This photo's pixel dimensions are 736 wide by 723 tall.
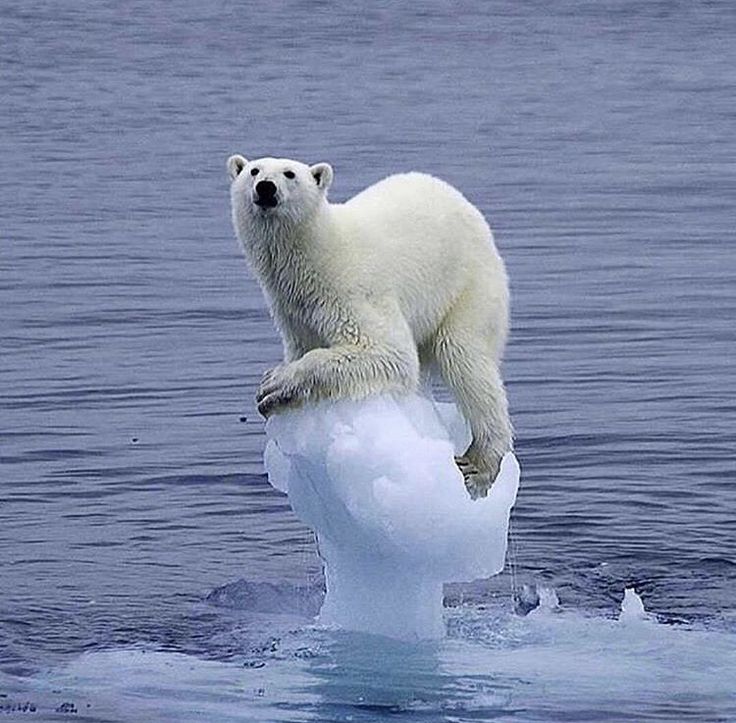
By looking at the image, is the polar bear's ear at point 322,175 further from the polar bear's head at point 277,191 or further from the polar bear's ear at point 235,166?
the polar bear's ear at point 235,166

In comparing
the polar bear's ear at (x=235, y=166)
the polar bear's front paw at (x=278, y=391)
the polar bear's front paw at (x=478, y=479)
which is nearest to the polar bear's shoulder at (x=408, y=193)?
the polar bear's ear at (x=235, y=166)

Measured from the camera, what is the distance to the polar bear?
7.79 meters

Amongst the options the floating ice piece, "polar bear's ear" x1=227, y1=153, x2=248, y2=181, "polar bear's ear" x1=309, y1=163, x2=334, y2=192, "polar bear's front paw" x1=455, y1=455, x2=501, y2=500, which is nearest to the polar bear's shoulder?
"polar bear's ear" x1=309, y1=163, x2=334, y2=192

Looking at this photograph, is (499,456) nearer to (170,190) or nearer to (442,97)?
(170,190)

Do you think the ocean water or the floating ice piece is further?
the floating ice piece

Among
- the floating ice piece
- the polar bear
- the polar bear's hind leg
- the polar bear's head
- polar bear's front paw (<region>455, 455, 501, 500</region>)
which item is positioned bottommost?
the floating ice piece

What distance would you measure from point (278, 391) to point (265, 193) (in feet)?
2.35

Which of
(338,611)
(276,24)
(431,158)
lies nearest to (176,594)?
(338,611)

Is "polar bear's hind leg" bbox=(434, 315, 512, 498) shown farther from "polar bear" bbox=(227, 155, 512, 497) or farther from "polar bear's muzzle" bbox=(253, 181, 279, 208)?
"polar bear's muzzle" bbox=(253, 181, 279, 208)

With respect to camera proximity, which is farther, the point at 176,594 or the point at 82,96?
the point at 82,96

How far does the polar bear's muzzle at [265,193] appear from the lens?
7.67 metres

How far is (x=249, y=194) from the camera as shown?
7742 mm

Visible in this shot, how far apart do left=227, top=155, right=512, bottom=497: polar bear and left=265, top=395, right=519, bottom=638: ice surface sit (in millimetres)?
119

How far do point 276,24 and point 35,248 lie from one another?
A: 2211 cm
